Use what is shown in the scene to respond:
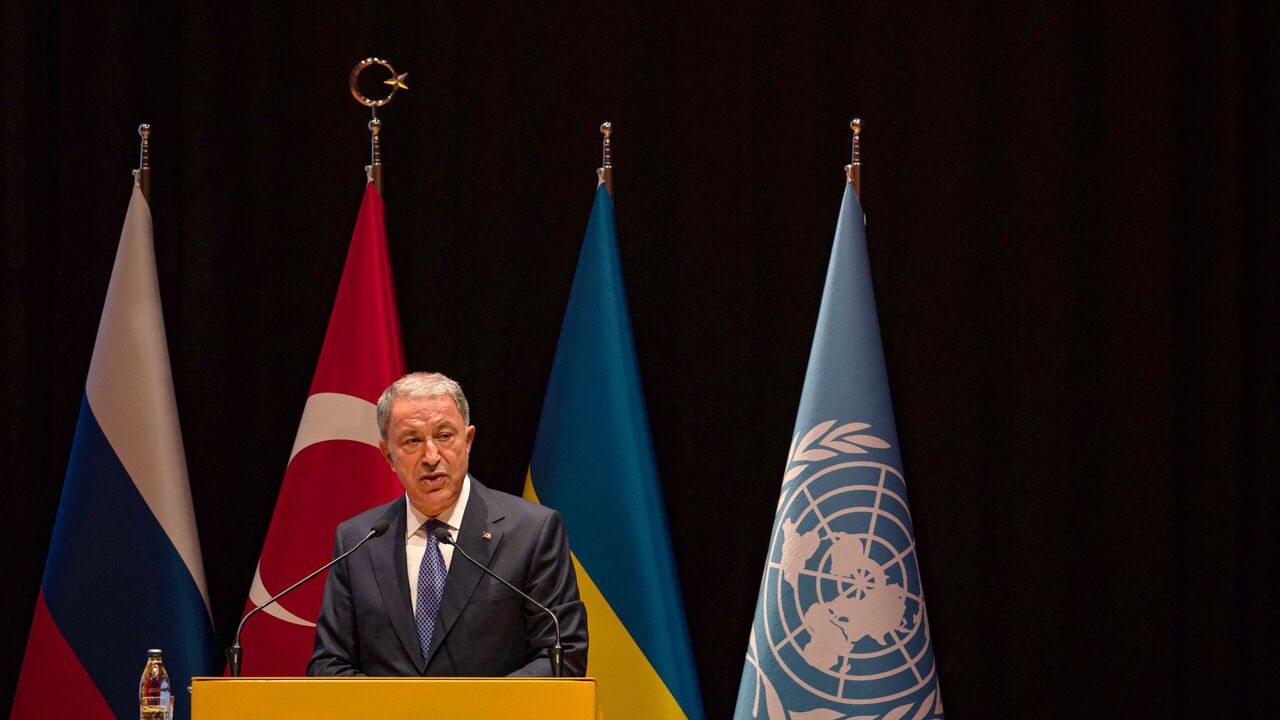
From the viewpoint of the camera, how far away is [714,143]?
4098mm

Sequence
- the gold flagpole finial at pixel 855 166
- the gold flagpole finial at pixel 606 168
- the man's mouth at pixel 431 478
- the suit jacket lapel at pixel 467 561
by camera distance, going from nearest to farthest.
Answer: the suit jacket lapel at pixel 467 561
the man's mouth at pixel 431 478
the gold flagpole finial at pixel 855 166
the gold flagpole finial at pixel 606 168

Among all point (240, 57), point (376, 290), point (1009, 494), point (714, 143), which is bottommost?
point (1009, 494)

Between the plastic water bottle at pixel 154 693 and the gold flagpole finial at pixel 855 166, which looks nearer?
the plastic water bottle at pixel 154 693

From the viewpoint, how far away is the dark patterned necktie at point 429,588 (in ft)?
9.33

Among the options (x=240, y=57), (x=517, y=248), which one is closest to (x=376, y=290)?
(x=517, y=248)

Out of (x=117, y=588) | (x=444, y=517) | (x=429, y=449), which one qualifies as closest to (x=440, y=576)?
(x=444, y=517)

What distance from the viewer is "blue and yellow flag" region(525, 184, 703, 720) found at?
11.7 ft

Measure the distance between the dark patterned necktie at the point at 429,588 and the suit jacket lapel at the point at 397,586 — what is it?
0.02 metres

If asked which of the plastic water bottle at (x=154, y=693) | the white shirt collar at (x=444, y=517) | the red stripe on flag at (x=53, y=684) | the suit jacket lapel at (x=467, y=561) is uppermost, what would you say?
the white shirt collar at (x=444, y=517)

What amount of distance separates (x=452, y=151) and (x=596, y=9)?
1.95ft

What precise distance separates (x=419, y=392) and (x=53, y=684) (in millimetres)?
1460

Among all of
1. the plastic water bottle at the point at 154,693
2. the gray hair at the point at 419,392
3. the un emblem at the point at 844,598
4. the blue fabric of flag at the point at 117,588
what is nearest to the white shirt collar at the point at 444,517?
the gray hair at the point at 419,392

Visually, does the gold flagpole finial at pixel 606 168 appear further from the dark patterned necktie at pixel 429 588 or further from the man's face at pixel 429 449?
the dark patterned necktie at pixel 429 588

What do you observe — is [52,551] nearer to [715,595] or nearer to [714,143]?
[715,595]
